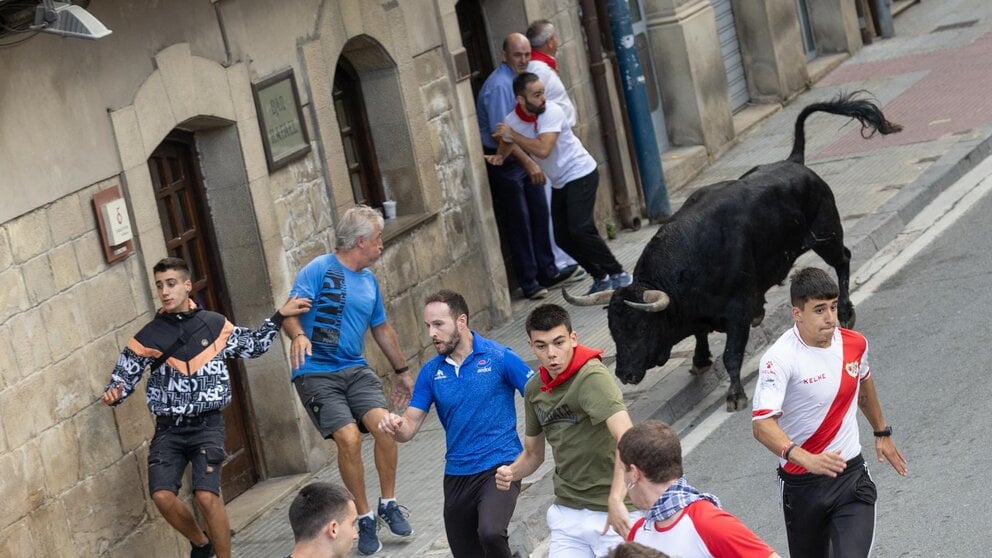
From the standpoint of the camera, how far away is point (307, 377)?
31.0 ft

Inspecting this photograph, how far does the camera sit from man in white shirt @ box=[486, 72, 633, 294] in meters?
13.6

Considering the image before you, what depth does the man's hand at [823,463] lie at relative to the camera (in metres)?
6.68

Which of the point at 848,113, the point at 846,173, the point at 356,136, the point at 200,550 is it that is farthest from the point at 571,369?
the point at 846,173

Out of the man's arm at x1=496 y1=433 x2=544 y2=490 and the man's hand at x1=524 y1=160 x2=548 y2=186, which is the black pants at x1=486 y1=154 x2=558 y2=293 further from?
the man's arm at x1=496 y1=433 x2=544 y2=490

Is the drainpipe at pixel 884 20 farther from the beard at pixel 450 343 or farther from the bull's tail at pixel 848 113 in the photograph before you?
the beard at pixel 450 343

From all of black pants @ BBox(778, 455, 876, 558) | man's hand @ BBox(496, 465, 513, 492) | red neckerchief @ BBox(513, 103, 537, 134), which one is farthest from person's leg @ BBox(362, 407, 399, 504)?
red neckerchief @ BBox(513, 103, 537, 134)

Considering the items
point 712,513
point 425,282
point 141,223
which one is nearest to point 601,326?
point 425,282

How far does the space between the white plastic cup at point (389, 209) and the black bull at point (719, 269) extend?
251cm

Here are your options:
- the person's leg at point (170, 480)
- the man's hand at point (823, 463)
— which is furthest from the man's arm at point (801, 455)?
the person's leg at point (170, 480)

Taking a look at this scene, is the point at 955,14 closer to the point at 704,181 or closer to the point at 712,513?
the point at 704,181

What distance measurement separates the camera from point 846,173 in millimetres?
16359

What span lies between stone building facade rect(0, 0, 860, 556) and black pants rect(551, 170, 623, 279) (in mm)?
588

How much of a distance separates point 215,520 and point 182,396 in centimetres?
69

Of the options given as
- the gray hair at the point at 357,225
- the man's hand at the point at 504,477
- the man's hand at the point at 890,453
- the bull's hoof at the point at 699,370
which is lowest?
the bull's hoof at the point at 699,370
